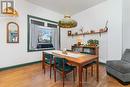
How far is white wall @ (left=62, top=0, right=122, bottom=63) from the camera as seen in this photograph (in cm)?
431

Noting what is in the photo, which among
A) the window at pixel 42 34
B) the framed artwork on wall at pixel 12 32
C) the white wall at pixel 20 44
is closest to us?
the white wall at pixel 20 44

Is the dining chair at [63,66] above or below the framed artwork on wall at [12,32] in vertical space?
below

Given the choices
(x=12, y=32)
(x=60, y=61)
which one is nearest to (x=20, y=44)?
(x=12, y=32)

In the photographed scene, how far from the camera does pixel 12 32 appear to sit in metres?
4.36

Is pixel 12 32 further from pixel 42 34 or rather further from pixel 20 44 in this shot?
pixel 42 34

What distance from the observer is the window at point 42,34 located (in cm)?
512

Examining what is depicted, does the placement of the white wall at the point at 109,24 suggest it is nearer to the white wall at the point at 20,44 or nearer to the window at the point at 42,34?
the window at the point at 42,34

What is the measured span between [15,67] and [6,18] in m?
1.82

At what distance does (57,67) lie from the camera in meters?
3.05

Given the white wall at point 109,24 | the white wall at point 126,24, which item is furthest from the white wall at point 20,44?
the white wall at point 126,24

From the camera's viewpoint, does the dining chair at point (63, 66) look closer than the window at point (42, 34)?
Yes

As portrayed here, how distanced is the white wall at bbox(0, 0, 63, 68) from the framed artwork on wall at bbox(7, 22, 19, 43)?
138 mm

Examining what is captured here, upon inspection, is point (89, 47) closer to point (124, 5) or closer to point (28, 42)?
point (124, 5)

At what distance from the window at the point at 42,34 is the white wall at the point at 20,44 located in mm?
232
